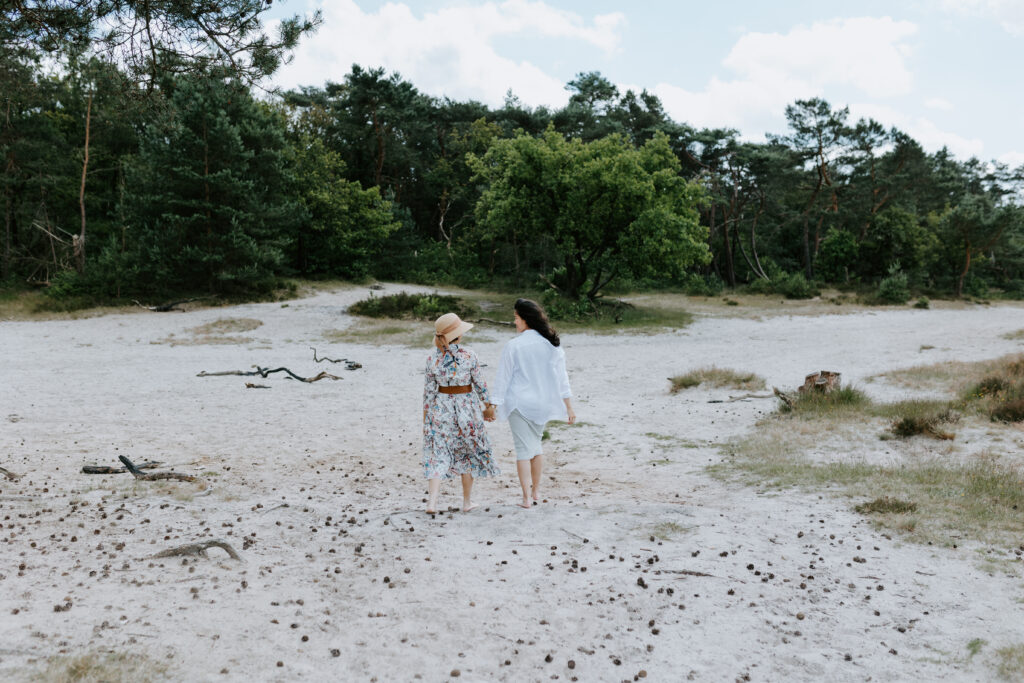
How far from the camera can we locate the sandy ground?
3482mm

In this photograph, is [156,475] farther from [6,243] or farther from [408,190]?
[408,190]

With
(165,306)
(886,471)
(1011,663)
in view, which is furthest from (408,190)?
(1011,663)

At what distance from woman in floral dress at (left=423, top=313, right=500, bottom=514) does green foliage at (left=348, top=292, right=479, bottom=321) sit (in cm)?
1742

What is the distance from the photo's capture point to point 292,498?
6.29 m

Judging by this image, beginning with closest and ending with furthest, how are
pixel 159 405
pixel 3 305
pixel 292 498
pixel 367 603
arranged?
pixel 367 603 → pixel 292 498 → pixel 159 405 → pixel 3 305

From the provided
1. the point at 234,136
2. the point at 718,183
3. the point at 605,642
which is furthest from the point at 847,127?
the point at 605,642

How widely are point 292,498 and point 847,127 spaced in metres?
43.2

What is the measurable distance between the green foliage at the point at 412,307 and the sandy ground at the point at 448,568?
13317mm

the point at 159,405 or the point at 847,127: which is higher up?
the point at 847,127

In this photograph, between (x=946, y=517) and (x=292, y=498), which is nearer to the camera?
(x=946, y=517)

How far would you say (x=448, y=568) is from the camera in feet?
15.3

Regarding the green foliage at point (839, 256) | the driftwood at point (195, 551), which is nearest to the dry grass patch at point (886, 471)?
the driftwood at point (195, 551)

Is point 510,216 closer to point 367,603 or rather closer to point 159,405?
point 159,405

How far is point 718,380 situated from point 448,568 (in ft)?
29.1
